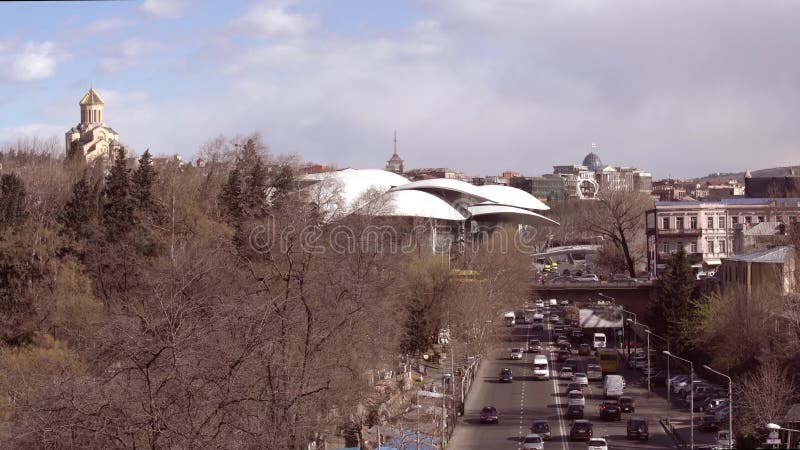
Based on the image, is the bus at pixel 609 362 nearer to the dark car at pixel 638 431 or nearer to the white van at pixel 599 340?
the white van at pixel 599 340

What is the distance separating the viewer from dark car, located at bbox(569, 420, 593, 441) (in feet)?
112

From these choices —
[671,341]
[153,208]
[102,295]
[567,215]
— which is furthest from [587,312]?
[567,215]

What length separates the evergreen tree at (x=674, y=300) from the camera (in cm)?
5050

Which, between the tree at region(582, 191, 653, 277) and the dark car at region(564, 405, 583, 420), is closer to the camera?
the dark car at region(564, 405, 583, 420)

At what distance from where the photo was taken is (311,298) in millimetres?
24922

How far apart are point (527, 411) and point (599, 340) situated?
65.6 ft

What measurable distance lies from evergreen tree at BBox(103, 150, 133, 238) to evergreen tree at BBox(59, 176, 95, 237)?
958mm

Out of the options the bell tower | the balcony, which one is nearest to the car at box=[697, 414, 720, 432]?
the balcony

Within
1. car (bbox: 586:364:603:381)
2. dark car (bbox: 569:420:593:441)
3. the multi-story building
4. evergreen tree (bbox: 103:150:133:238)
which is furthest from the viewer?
the multi-story building

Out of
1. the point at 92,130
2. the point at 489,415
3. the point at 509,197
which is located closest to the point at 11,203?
the point at 489,415

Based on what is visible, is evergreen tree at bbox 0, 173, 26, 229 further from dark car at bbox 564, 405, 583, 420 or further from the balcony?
the balcony

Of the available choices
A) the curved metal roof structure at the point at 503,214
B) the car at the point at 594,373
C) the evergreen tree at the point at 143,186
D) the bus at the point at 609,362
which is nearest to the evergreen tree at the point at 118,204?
the evergreen tree at the point at 143,186

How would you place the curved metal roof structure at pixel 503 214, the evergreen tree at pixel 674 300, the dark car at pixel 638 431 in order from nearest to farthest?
the dark car at pixel 638 431 < the evergreen tree at pixel 674 300 < the curved metal roof structure at pixel 503 214

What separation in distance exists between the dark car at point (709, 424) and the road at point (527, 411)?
118 centimetres
